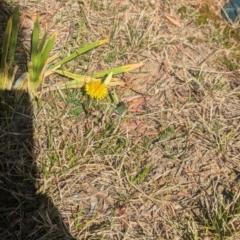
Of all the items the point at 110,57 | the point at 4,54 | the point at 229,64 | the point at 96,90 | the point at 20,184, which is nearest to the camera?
the point at 20,184

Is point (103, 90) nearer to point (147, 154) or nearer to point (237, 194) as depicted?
point (147, 154)

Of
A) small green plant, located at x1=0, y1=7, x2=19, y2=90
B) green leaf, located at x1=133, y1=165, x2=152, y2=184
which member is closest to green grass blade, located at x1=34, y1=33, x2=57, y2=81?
small green plant, located at x1=0, y1=7, x2=19, y2=90

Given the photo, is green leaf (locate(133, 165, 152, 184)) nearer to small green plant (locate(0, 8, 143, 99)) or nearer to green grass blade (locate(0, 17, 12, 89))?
small green plant (locate(0, 8, 143, 99))

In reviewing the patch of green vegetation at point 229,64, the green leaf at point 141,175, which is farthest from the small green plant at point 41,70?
the patch of green vegetation at point 229,64

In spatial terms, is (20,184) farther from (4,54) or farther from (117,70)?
(117,70)

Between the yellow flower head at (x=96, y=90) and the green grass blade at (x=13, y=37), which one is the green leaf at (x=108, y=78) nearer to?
the yellow flower head at (x=96, y=90)

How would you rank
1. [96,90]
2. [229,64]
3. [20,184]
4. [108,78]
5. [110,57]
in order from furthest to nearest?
[229,64]
[110,57]
[108,78]
[96,90]
[20,184]

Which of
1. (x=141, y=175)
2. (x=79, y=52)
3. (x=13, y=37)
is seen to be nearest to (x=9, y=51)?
(x=13, y=37)
